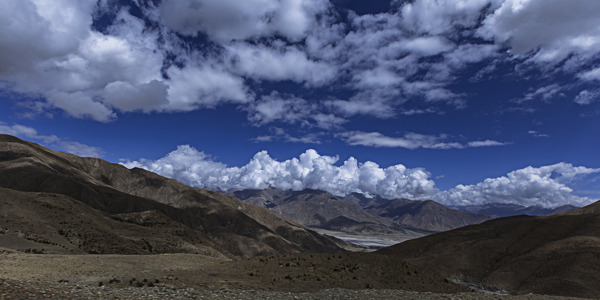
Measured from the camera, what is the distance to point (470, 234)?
9219cm

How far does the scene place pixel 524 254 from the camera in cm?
6788

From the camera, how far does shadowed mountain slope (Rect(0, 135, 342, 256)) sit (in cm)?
11212

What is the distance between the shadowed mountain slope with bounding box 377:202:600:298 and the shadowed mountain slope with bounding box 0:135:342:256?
90159 mm

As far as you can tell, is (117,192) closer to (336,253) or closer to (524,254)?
(336,253)

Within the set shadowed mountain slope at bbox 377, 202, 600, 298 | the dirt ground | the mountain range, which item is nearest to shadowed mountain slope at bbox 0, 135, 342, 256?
the mountain range

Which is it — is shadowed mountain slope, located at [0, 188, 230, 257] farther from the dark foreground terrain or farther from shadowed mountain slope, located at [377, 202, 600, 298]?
shadowed mountain slope, located at [377, 202, 600, 298]

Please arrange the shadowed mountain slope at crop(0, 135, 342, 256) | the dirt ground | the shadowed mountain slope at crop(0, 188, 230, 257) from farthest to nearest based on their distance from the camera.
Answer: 1. the shadowed mountain slope at crop(0, 135, 342, 256)
2. the shadowed mountain slope at crop(0, 188, 230, 257)
3. the dirt ground

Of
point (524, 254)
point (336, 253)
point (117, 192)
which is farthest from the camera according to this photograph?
point (117, 192)

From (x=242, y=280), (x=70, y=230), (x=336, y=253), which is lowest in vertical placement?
(x=242, y=280)

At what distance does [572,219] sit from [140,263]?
11016 centimetres

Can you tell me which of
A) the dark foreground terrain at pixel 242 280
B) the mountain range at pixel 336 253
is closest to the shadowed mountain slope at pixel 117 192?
the mountain range at pixel 336 253

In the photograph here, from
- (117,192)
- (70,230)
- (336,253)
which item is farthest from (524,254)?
(117,192)

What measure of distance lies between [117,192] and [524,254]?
148393 mm

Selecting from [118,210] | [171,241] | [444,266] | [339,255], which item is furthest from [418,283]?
[118,210]
